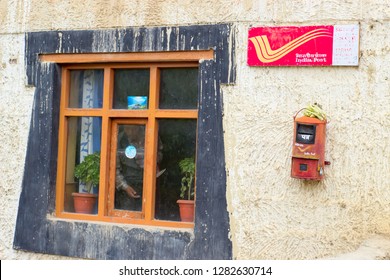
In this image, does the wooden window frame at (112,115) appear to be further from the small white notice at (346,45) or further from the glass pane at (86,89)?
the small white notice at (346,45)

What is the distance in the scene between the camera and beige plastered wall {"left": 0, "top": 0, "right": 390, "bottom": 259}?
7062 mm

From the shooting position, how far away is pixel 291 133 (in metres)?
7.34

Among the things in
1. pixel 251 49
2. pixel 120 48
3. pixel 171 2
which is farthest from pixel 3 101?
pixel 251 49

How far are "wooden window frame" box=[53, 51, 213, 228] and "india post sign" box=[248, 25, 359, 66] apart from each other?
57cm

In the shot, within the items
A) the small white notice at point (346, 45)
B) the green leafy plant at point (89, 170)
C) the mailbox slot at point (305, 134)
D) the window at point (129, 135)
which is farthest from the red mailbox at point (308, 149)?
the green leafy plant at point (89, 170)

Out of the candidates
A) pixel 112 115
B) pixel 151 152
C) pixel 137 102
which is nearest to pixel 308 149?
pixel 151 152

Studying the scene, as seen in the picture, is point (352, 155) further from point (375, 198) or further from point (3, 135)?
point (3, 135)

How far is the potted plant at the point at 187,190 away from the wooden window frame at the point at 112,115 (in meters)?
0.11

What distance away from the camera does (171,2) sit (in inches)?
311

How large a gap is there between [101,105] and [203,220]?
5.94 ft

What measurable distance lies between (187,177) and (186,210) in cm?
35

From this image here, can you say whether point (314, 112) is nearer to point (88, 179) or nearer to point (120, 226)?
point (120, 226)

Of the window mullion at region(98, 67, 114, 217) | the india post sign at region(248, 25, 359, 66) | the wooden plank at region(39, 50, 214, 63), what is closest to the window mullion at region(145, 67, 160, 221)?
the wooden plank at region(39, 50, 214, 63)

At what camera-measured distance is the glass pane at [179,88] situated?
313 inches
